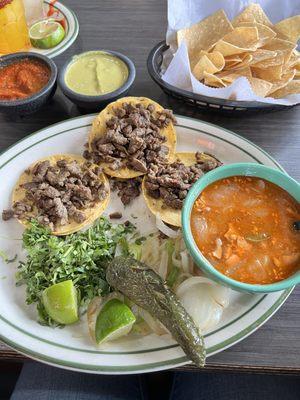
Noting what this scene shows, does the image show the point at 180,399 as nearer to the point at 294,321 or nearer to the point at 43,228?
the point at 294,321

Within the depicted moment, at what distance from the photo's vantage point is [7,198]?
5.63 ft

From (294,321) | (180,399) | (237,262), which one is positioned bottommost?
(180,399)

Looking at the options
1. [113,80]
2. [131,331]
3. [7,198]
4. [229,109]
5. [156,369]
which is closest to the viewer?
[156,369]

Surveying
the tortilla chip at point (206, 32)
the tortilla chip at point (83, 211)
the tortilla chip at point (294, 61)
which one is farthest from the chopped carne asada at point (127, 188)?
the tortilla chip at point (294, 61)

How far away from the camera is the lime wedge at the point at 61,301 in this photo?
1.32m

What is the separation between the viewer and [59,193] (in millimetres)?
1650

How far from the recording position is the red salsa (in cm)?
193

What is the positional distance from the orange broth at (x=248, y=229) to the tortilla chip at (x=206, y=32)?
38.3 inches

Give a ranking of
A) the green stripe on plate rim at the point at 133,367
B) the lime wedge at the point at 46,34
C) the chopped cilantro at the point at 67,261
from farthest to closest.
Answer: the lime wedge at the point at 46,34
the chopped cilantro at the point at 67,261
the green stripe on plate rim at the point at 133,367

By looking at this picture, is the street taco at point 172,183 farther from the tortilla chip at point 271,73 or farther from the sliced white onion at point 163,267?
the tortilla chip at point 271,73

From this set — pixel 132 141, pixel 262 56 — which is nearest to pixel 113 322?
pixel 132 141

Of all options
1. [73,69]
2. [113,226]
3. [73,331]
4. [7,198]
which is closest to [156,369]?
[73,331]

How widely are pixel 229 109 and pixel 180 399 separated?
121 centimetres

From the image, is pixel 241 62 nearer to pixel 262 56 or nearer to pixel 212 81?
pixel 262 56
